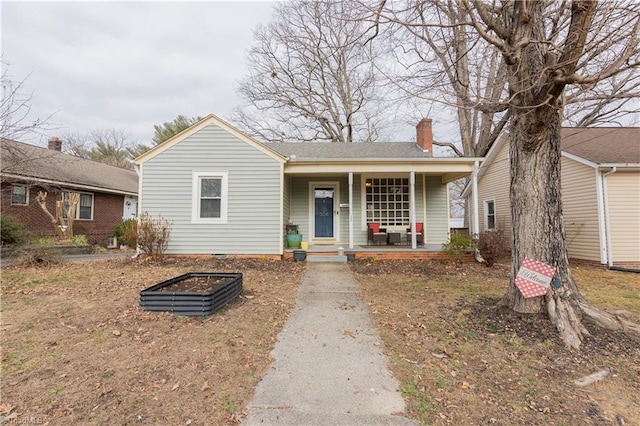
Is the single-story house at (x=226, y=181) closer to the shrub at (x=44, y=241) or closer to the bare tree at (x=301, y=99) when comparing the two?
the shrub at (x=44, y=241)

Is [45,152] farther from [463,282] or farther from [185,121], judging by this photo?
[463,282]

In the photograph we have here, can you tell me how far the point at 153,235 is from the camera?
28.0 feet

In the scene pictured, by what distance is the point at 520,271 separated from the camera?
3811 millimetres

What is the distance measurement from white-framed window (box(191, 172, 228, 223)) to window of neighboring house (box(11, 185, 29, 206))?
8.11 meters

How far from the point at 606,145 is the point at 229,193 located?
43.0 ft

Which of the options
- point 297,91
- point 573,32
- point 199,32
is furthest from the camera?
point 297,91

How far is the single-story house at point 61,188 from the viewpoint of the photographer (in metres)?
10.5

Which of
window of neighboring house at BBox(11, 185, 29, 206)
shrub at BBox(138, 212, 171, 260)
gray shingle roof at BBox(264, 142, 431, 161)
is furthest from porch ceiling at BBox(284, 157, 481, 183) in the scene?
window of neighboring house at BBox(11, 185, 29, 206)

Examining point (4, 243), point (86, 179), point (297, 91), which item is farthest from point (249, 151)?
point (297, 91)

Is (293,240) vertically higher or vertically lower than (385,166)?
lower

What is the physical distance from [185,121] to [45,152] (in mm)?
13449

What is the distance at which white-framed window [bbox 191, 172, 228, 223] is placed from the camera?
915 cm

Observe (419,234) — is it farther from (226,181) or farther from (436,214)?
(226,181)

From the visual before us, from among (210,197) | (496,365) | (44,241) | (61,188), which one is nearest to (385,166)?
(210,197)
